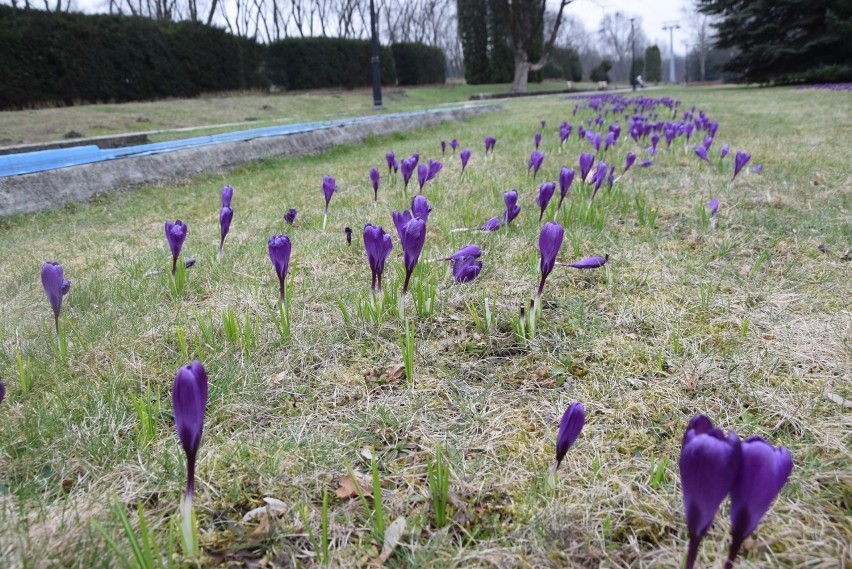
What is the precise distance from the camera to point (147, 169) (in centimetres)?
503

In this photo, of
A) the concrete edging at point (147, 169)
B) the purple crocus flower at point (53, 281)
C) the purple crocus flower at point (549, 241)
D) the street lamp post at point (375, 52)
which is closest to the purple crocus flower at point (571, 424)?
the purple crocus flower at point (549, 241)

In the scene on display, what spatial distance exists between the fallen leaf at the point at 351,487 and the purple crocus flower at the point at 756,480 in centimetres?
73

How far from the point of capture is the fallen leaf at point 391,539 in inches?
40.3

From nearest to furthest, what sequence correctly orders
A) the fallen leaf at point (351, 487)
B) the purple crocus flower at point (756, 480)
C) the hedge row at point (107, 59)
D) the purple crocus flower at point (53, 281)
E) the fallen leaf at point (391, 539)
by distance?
the purple crocus flower at point (756, 480)
the fallen leaf at point (391, 539)
the fallen leaf at point (351, 487)
the purple crocus flower at point (53, 281)
the hedge row at point (107, 59)

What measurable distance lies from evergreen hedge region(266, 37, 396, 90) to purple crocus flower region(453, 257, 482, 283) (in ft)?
83.0

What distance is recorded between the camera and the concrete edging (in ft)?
13.3

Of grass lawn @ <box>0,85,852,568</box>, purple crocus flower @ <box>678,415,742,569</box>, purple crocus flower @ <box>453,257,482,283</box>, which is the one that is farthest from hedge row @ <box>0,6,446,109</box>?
purple crocus flower @ <box>678,415,742,569</box>

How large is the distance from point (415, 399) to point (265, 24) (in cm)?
5816

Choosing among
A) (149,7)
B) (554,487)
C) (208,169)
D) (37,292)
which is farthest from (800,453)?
(149,7)

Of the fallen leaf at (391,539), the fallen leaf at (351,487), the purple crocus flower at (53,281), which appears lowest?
Answer: the fallen leaf at (391,539)

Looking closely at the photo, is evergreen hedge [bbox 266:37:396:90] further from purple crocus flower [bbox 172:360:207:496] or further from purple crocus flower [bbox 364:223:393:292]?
purple crocus flower [bbox 172:360:207:496]

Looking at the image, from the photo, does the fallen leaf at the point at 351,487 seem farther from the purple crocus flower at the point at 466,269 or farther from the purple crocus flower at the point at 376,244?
the purple crocus flower at the point at 466,269

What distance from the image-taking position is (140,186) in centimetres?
492

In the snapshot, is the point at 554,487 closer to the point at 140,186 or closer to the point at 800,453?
the point at 800,453
